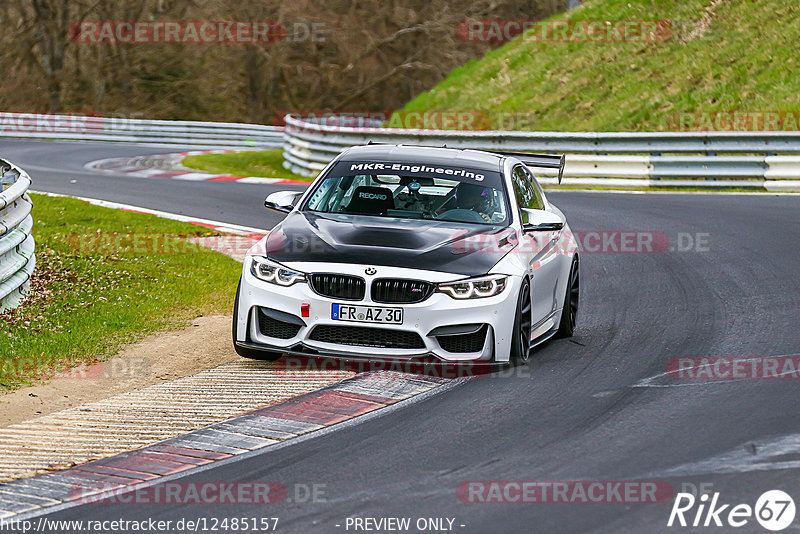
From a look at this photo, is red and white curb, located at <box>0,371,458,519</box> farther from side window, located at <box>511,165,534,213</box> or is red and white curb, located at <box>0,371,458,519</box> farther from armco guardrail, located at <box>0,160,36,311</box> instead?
armco guardrail, located at <box>0,160,36,311</box>

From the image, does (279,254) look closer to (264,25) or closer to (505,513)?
(505,513)

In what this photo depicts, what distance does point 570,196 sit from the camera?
841 inches

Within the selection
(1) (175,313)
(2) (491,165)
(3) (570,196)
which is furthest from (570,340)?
(3) (570,196)

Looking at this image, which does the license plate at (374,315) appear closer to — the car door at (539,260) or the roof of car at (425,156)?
the car door at (539,260)

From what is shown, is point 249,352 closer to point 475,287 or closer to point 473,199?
point 475,287

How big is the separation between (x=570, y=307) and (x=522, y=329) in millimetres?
1475

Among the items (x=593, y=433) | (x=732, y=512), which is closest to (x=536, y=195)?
(x=593, y=433)

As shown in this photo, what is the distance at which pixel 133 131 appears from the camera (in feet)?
131

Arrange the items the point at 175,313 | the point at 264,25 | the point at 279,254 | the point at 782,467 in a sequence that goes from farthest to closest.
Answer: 1. the point at 264,25
2. the point at 175,313
3. the point at 279,254
4. the point at 782,467

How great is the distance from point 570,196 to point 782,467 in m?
15.3

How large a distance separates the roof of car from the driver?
27 cm

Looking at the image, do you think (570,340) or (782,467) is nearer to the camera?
(782,467)

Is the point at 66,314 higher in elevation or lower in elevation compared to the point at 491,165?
lower

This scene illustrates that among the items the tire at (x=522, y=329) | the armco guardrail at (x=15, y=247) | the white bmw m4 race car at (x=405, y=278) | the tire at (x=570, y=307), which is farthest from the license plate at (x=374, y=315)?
the armco guardrail at (x=15, y=247)
